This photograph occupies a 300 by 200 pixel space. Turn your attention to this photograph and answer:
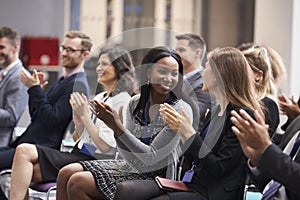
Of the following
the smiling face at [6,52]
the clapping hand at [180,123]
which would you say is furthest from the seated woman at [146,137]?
the smiling face at [6,52]

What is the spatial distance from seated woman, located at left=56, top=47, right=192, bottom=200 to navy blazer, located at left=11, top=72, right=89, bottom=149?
0.76 m

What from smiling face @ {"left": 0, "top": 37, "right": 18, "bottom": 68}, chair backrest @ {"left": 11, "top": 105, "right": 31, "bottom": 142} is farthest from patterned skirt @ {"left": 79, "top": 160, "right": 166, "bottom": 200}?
smiling face @ {"left": 0, "top": 37, "right": 18, "bottom": 68}

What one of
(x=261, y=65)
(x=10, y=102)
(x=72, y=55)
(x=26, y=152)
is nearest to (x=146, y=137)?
(x=261, y=65)

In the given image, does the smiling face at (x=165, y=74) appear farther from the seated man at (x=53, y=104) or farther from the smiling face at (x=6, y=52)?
the smiling face at (x=6, y=52)

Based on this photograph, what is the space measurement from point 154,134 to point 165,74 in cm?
31

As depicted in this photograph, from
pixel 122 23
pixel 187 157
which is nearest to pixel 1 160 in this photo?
pixel 187 157

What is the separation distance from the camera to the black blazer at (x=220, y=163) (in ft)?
8.80

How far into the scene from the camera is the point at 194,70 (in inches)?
154

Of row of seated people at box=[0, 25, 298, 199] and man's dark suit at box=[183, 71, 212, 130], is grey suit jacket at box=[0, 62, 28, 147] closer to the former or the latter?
row of seated people at box=[0, 25, 298, 199]

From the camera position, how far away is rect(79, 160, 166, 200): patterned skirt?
Result: 122 inches

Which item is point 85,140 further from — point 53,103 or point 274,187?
point 274,187

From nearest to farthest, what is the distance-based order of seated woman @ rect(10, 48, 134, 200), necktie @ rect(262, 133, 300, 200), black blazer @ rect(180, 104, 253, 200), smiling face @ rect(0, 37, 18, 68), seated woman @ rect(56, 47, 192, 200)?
1. necktie @ rect(262, 133, 300, 200)
2. black blazer @ rect(180, 104, 253, 200)
3. seated woman @ rect(56, 47, 192, 200)
4. seated woman @ rect(10, 48, 134, 200)
5. smiling face @ rect(0, 37, 18, 68)

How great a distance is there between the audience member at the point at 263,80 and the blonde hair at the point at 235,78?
19.8 inches

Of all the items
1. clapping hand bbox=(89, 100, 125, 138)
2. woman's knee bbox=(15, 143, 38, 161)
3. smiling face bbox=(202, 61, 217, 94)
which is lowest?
woman's knee bbox=(15, 143, 38, 161)
